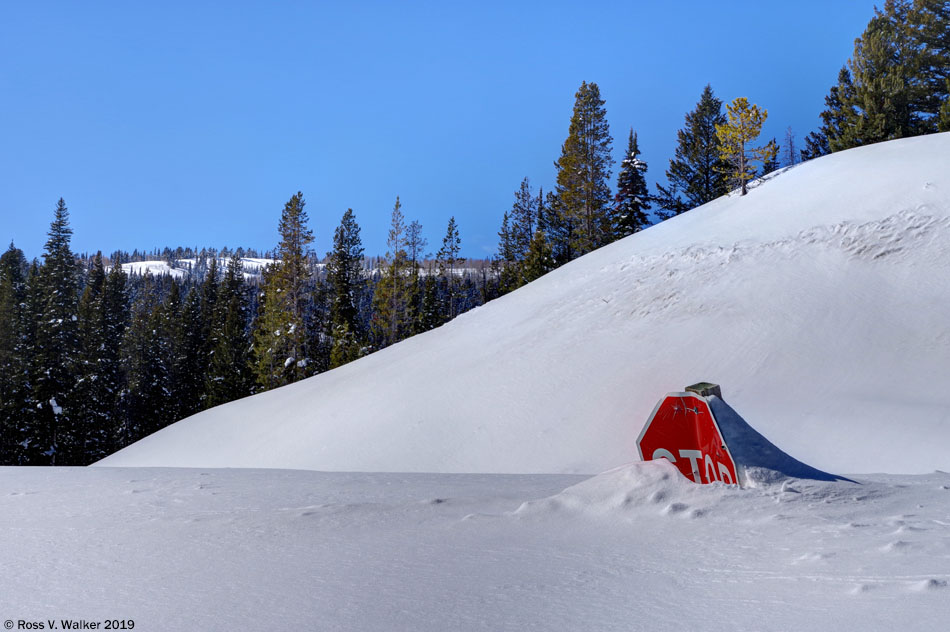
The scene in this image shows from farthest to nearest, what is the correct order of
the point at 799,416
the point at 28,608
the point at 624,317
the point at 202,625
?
the point at 624,317, the point at 799,416, the point at 28,608, the point at 202,625

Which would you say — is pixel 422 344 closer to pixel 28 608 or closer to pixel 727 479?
pixel 727 479

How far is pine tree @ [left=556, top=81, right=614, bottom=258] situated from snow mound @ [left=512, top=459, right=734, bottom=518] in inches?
1300

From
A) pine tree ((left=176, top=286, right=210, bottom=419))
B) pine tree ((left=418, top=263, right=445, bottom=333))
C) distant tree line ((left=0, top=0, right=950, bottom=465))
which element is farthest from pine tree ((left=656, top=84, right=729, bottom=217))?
pine tree ((left=176, top=286, right=210, bottom=419))

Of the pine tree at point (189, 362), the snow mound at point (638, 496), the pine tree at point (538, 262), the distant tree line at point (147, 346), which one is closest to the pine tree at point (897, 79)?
the pine tree at point (538, 262)

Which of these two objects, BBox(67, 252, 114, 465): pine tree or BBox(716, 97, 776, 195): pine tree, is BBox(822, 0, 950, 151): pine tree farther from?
BBox(67, 252, 114, 465): pine tree

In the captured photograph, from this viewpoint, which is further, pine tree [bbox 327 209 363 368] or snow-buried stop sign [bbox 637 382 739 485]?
pine tree [bbox 327 209 363 368]

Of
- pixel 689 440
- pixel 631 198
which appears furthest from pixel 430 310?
pixel 689 440

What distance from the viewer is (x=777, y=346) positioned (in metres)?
13.2

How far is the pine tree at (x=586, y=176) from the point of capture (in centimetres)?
3812

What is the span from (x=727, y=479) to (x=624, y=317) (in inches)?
451

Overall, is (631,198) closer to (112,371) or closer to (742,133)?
(742,133)

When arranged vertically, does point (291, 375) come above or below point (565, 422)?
above

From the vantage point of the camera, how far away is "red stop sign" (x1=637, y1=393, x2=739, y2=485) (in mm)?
5391

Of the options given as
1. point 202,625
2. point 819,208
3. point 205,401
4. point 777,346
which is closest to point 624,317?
point 777,346
